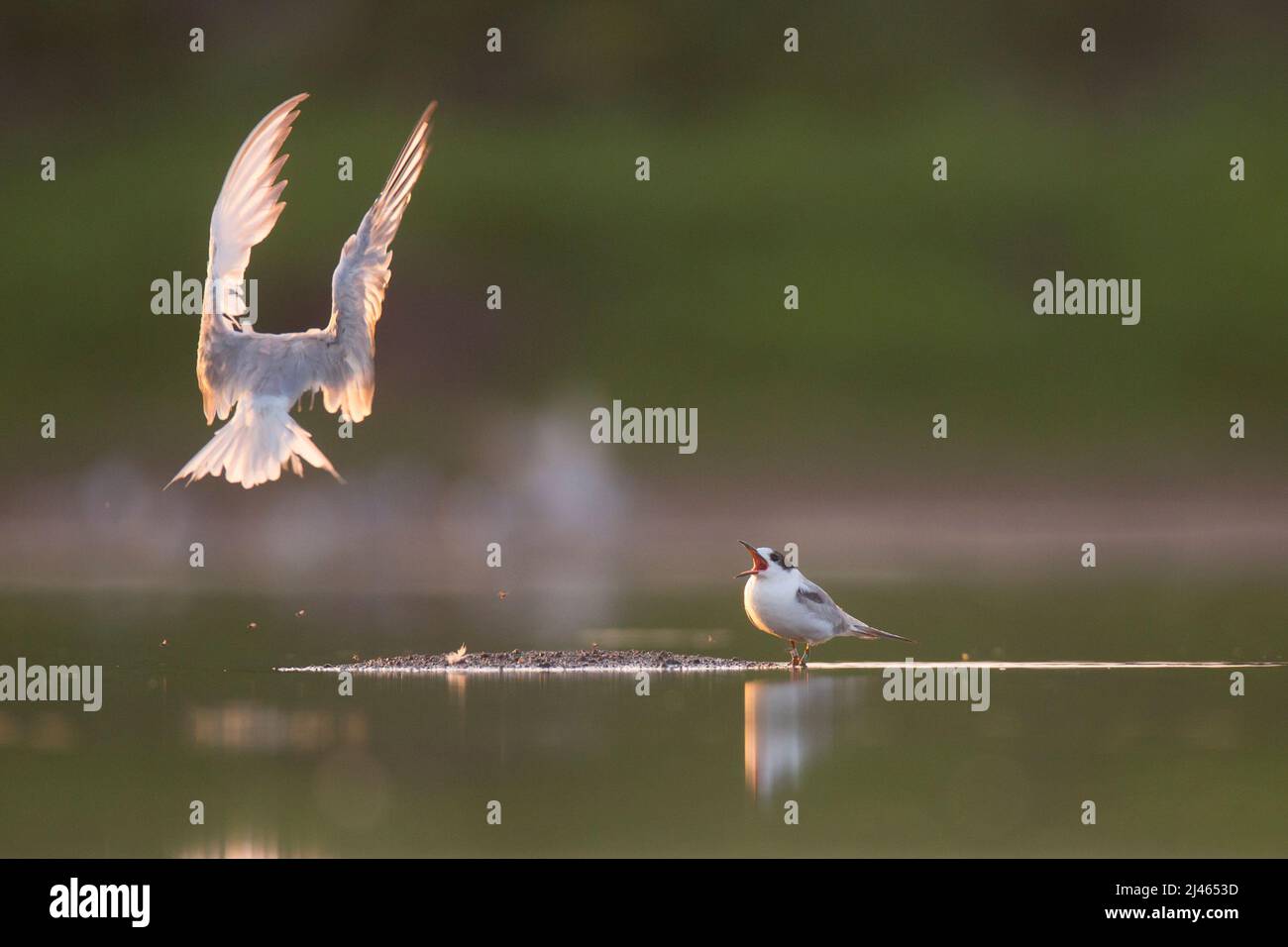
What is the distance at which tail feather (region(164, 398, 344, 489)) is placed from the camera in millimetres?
9961

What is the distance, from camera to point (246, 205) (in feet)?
33.1

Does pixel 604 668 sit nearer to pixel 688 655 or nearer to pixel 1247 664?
pixel 688 655

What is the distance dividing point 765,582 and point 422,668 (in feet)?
7.14

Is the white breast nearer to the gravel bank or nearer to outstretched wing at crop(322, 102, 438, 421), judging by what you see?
the gravel bank

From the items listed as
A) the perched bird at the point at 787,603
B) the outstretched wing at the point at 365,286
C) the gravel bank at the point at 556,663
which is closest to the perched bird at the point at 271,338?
the outstretched wing at the point at 365,286

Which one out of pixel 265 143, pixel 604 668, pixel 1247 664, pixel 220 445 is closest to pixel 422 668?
pixel 604 668

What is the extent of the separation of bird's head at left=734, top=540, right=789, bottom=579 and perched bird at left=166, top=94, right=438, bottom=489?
254 centimetres

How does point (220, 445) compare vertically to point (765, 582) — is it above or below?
above

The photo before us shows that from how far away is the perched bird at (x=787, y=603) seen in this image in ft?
32.7

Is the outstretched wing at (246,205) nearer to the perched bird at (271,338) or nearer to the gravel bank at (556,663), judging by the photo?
the perched bird at (271,338)

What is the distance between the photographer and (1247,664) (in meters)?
9.66

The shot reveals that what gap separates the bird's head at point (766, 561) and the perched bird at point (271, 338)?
8.34 ft

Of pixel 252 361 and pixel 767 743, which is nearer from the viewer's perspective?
pixel 767 743

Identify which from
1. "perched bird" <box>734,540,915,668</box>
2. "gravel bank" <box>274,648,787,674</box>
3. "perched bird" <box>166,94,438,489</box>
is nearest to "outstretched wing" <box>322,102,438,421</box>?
"perched bird" <box>166,94,438,489</box>
